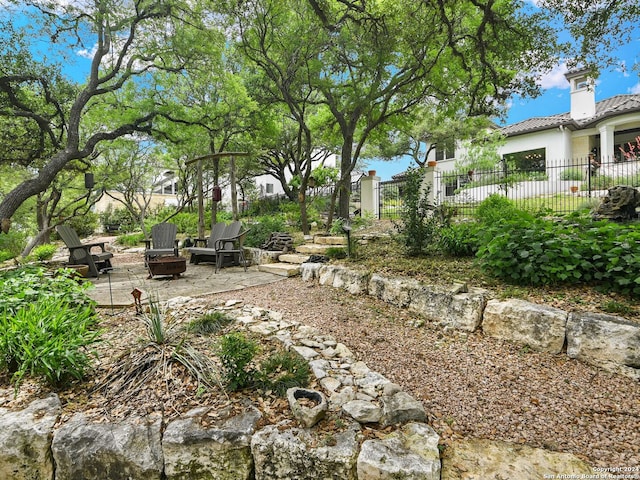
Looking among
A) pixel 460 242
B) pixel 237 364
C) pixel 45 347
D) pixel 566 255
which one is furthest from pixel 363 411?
pixel 460 242

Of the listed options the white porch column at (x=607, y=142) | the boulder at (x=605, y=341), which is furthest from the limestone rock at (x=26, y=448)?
the white porch column at (x=607, y=142)

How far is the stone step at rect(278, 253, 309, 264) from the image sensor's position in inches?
243

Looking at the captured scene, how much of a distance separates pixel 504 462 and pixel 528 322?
4.68ft

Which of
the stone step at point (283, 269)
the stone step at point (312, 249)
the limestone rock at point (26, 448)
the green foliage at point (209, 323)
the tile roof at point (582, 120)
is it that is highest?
the tile roof at point (582, 120)

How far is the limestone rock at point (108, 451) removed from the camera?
67.6 inches

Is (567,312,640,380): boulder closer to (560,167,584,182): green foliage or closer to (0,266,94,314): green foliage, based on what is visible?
(0,266,94,314): green foliage

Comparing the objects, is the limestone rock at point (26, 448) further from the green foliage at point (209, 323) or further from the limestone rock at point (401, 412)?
the limestone rock at point (401, 412)

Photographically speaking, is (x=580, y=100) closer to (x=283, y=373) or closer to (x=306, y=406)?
(x=283, y=373)

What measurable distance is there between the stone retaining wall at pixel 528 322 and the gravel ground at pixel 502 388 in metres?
0.08

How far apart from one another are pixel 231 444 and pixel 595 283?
10.5ft

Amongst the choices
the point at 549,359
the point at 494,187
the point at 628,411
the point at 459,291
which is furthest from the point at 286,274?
the point at 494,187

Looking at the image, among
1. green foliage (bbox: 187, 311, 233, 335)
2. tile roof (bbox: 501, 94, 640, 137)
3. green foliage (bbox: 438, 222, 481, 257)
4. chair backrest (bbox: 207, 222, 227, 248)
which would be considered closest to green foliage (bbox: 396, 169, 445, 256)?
green foliage (bbox: 438, 222, 481, 257)

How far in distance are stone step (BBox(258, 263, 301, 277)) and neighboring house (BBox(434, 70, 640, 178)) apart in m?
13.0

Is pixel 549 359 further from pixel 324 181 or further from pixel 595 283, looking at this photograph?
pixel 324 181
